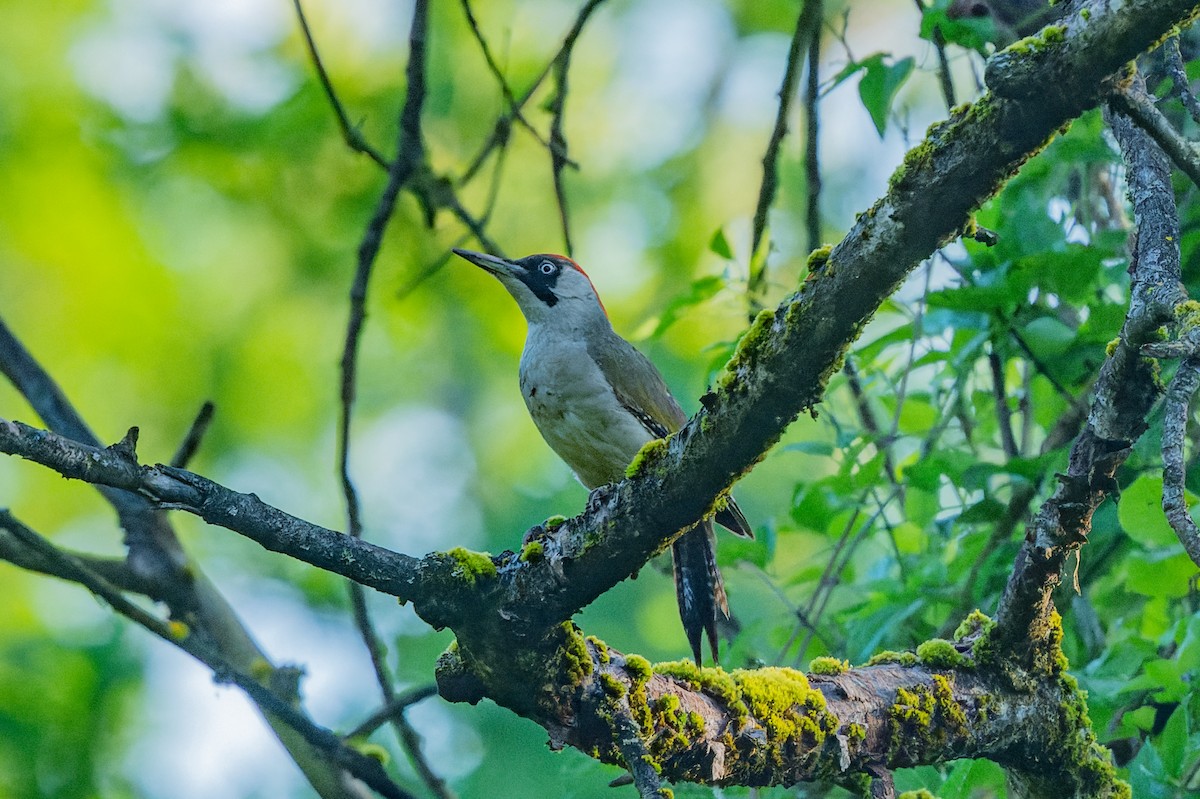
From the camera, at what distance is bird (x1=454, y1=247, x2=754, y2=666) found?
504 centimetres

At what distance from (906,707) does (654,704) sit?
0.87 metres

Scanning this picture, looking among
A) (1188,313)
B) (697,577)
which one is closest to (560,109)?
(697,577)

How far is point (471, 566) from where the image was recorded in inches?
119

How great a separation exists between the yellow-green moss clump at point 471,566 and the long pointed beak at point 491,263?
264cm

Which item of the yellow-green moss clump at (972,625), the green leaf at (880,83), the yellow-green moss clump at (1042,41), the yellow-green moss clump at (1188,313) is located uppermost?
the green leaf at (880,83)

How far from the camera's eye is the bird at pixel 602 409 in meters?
5.04

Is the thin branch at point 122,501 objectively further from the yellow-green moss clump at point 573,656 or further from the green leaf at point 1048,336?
the green leaf at point 1048,336

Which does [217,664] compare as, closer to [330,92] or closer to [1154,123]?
[330,92]

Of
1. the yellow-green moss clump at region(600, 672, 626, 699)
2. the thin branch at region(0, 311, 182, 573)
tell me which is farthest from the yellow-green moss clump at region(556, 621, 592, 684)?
the thin branch at region(0, 311, 182, 573)

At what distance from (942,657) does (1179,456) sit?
1615 mm

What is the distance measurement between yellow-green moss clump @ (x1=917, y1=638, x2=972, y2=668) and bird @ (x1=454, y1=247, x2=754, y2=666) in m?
1.28

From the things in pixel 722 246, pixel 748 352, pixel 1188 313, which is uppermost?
pixel 722 246

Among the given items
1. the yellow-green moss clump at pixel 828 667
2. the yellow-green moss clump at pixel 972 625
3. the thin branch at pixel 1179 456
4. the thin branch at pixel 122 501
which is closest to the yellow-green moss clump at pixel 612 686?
the yellow-green moss clump at pixel 828 667

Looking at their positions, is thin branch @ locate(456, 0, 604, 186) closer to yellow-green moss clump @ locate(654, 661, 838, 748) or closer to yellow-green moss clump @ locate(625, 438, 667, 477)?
yellow-green moss clump @ locate(625, 438, 667, 477)
